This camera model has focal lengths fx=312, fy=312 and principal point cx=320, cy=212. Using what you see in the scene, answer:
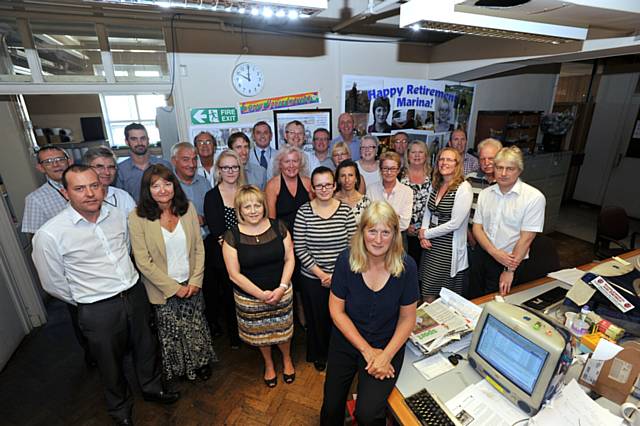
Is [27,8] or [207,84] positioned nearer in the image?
[27,8]

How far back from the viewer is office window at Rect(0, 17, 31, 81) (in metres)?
3.10

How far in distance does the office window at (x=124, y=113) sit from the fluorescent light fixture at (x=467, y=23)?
7476 millimetres

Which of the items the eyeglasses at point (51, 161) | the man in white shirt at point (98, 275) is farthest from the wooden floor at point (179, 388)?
the eyeglasses at point (51, 161)

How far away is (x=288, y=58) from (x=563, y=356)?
405 cm

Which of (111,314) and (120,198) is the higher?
(120,198)

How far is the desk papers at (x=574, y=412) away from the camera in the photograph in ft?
4.09

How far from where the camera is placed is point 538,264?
7.87 ft

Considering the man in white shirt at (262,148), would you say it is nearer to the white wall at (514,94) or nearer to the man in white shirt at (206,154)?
the man in white shirt at (206,154)

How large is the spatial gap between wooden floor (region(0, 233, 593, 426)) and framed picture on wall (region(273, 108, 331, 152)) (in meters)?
2.59

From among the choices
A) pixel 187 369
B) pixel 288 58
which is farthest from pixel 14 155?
pixel 288 58

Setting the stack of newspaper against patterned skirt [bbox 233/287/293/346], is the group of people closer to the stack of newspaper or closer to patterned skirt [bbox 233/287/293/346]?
patterned skirt [bbox 233/287/293/346]

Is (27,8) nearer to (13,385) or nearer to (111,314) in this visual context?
(111,314)

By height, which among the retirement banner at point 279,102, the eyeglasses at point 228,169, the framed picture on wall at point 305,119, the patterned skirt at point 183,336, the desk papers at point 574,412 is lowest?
the patterned skirt at point 183,336

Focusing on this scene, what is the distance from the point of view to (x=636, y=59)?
577cm
